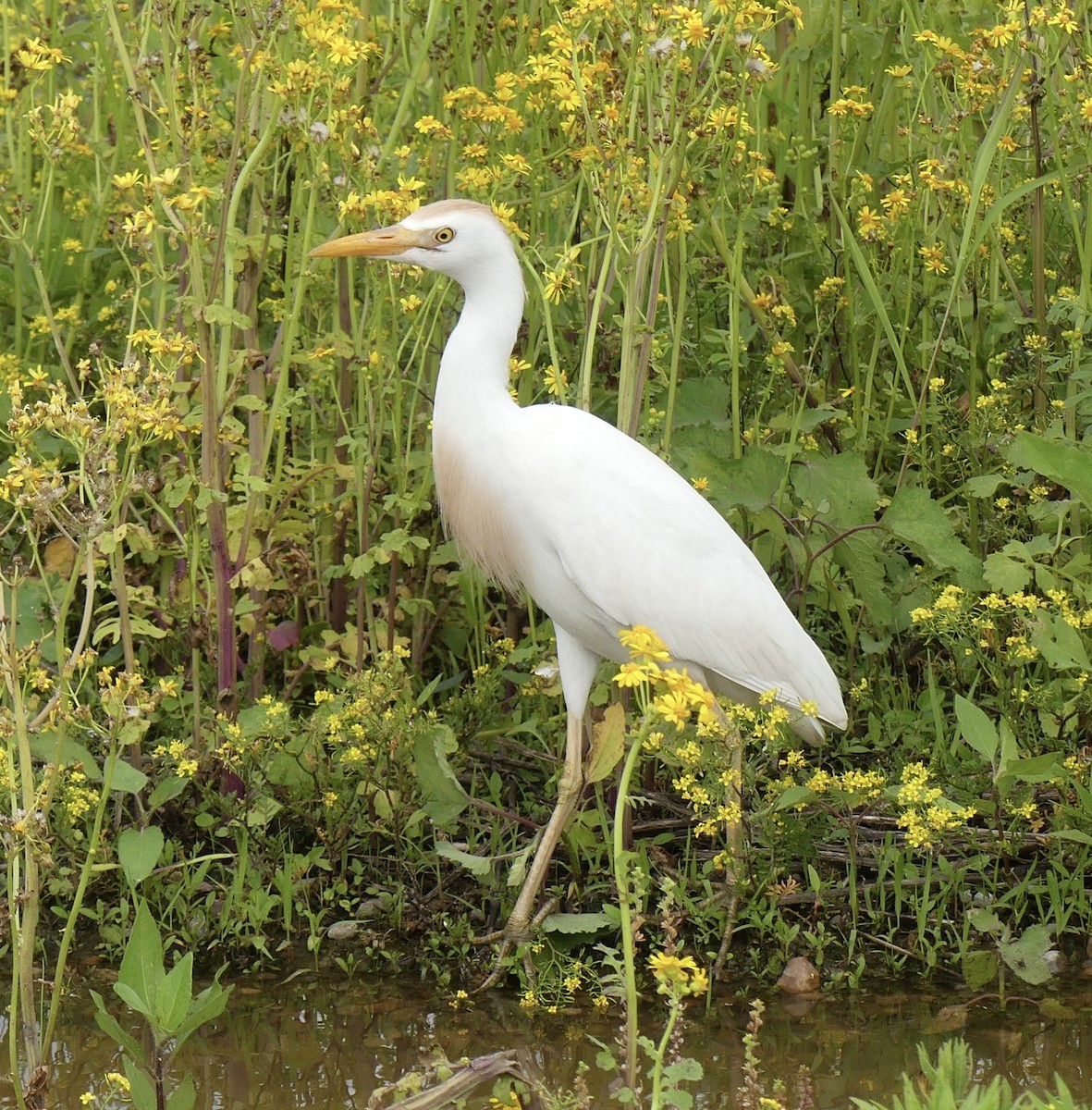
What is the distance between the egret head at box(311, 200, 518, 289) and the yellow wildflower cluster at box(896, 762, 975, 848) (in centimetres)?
133

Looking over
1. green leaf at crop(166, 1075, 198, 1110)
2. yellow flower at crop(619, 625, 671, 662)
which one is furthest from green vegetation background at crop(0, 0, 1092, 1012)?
yellow flower at crop(619, 625, 671, 662)

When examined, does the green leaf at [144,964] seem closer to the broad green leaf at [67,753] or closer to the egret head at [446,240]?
the broad green leaf at [67,753]

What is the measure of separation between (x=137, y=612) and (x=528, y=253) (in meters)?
1.29

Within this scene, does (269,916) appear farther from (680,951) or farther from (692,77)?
(692,77)

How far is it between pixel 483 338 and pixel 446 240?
8.4 inches

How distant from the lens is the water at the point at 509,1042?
287 cm

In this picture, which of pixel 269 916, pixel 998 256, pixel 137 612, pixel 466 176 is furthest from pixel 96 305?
pixel 998 256

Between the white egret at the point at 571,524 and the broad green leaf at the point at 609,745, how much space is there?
1.10 ft

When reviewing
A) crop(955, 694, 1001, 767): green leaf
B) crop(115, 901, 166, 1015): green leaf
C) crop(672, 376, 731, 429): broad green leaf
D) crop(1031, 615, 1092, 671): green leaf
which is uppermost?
crop(672, 376, 731, 429): broad green leaf

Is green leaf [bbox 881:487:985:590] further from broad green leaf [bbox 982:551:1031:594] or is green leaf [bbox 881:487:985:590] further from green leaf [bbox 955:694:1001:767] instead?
green leaf [bbox 955:694:1001:767]

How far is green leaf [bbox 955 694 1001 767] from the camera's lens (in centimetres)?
317

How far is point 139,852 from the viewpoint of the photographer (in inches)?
129

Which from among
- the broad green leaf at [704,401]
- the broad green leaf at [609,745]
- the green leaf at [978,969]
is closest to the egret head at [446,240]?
the broad green leaf at [704,401]

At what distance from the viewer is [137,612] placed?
3.83 meters
